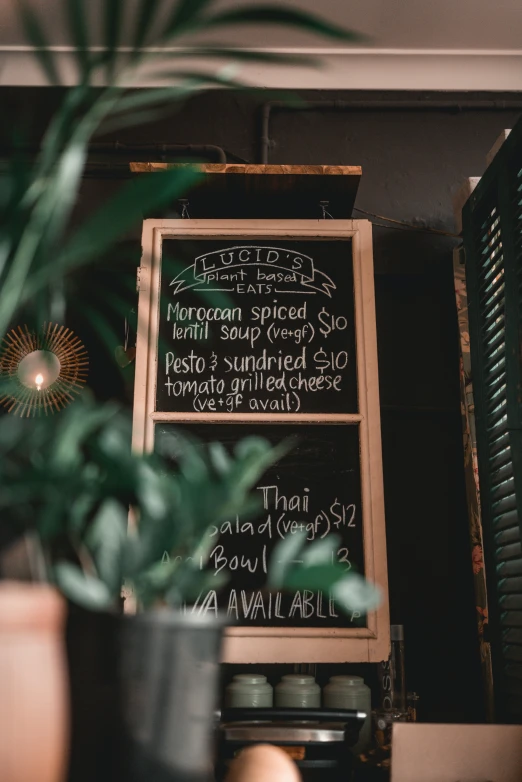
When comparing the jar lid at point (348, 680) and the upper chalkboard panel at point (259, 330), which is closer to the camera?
the jar lid at point (348, 680)

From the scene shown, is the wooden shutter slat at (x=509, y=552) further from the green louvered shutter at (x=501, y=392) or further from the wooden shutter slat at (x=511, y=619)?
the wooden shutter slat at (x=511, y=619)

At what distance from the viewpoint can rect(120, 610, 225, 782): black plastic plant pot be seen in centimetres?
53

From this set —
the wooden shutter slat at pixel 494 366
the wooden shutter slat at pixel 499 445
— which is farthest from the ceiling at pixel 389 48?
the wooden shutter slat at pixel 499 445

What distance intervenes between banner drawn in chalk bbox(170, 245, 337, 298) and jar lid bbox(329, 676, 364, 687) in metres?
1.21

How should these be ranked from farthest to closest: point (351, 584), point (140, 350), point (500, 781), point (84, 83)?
1. point (140, 350)
2. point (500, 781)
3. point (84, 83)
4. point (351, 584)

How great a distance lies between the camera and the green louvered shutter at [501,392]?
6.14ft

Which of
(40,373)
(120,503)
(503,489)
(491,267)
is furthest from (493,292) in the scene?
(120,503)

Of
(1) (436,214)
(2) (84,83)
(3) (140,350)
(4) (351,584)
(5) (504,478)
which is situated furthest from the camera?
(1) (436,214)

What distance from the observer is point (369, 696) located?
2.05 meters

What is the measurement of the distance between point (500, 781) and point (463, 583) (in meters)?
0.88

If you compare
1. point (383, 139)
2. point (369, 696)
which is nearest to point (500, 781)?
point (369, 696)

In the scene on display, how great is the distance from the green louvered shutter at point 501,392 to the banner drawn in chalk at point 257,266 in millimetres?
513

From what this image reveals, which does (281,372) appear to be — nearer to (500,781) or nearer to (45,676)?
(500,781)

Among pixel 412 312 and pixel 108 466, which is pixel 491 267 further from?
pixel 108 466
